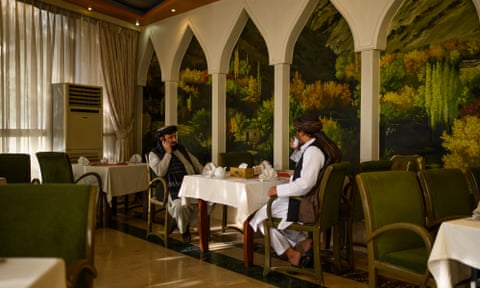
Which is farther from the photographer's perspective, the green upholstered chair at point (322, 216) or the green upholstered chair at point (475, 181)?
the green upholstered chair at point (322, 216)

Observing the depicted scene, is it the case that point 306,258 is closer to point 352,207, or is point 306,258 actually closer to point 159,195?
point 352,207

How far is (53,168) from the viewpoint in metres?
5.61

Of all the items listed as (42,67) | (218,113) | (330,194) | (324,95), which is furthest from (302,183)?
(42,67)

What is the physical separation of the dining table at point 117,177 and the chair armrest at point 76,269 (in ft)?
13.2

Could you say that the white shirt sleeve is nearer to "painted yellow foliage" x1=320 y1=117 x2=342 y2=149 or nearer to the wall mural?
the wall mural

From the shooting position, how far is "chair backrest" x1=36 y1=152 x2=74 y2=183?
560 cm

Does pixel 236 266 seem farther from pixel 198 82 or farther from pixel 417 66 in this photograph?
pixel 198 82

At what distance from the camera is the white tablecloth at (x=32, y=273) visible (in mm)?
1417

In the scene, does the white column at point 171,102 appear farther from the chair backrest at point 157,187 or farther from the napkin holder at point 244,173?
the napkin holder at point 244,173

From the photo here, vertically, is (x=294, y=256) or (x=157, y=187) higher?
(x=157, y=187)

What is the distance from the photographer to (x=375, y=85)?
5285 mm

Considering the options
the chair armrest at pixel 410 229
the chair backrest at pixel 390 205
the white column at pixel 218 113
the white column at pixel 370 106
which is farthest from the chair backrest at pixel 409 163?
the white column at pixel 218 113

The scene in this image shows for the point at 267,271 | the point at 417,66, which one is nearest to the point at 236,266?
the point at 267,271

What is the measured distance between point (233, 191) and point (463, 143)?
2535 mm
